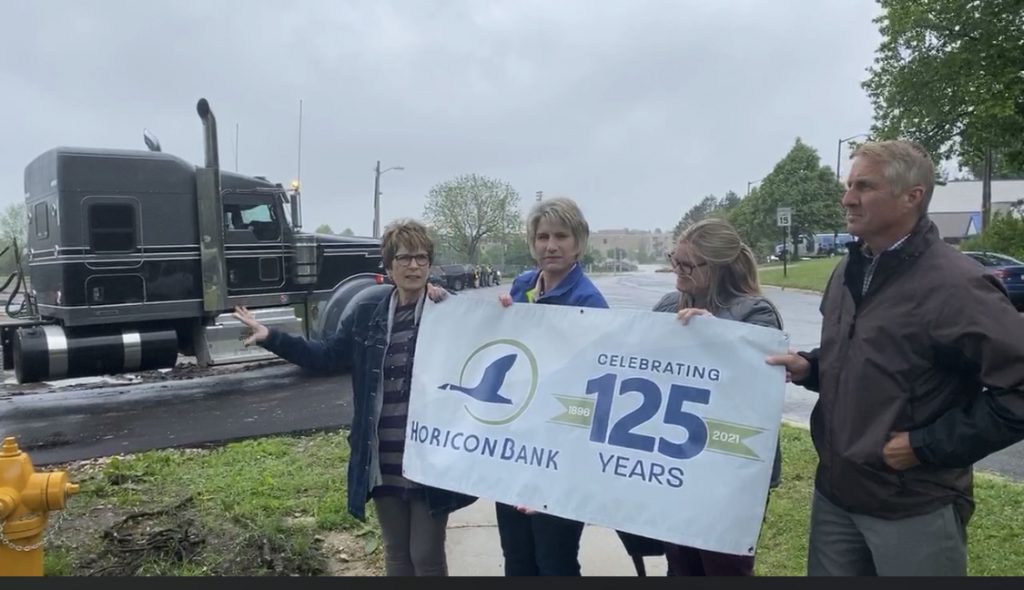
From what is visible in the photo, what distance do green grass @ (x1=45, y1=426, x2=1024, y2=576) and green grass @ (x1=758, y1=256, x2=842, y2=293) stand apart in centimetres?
757

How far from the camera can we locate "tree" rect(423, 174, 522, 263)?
5.28 m

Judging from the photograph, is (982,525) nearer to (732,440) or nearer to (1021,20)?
(732,440)

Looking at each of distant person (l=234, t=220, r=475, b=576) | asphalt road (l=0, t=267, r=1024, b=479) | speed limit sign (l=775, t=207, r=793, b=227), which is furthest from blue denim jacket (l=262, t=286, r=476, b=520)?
speed limit sign (l=775, t=207, r=793, b=227)

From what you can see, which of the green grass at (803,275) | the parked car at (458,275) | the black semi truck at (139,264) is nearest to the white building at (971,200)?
the green grass at (803,275)

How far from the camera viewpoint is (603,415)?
106 inches

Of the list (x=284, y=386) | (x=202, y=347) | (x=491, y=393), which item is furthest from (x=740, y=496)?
(x=202, y=347)

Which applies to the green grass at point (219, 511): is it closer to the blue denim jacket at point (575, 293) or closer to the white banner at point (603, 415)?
the white banner at point (603, 415)

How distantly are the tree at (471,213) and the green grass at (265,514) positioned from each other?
6.24 ft

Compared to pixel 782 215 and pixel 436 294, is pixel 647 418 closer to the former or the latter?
pixel 436 294

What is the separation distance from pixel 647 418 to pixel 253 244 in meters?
8.80

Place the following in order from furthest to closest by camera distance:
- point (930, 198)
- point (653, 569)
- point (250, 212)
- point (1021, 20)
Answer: point (1021, 20), point (250, 212), point (653, 569), point (930, 198)

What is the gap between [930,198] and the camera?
216 cm

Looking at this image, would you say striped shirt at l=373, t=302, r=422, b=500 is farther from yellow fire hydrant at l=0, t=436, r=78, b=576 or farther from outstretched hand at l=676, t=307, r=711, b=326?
yellow fire hydrant at l=0, t=436, r=78, b=576

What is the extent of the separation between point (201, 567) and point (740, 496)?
108 inches
